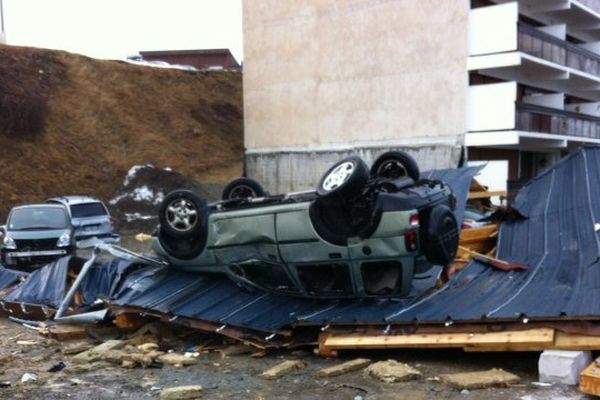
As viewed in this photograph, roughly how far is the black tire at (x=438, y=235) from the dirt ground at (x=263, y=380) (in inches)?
43.0

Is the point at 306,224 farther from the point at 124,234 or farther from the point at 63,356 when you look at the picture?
the point at 124,234

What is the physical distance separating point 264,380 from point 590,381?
10.4 feet

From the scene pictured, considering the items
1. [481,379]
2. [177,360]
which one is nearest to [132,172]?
[177,360]

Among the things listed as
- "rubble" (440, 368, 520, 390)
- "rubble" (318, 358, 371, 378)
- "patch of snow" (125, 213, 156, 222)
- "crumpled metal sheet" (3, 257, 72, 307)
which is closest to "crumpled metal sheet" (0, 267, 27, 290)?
"crumpled metal sheet" (3, 257, 72, 307)

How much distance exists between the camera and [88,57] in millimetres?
40625

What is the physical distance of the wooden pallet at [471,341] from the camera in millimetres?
6297

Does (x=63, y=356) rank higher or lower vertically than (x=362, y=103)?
lower

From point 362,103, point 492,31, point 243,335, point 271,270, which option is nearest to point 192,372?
point 243,335

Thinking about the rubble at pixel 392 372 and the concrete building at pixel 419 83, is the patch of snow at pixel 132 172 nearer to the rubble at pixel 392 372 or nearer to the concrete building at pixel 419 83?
the concrete building at pixel 419 83

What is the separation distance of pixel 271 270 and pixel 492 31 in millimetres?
17497

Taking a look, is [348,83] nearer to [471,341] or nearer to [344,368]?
[344,368]

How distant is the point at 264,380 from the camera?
6953mm

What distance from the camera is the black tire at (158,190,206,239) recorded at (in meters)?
8.70

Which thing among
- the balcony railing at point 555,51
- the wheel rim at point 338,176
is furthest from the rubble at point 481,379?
the balcony railing at point 555,51
